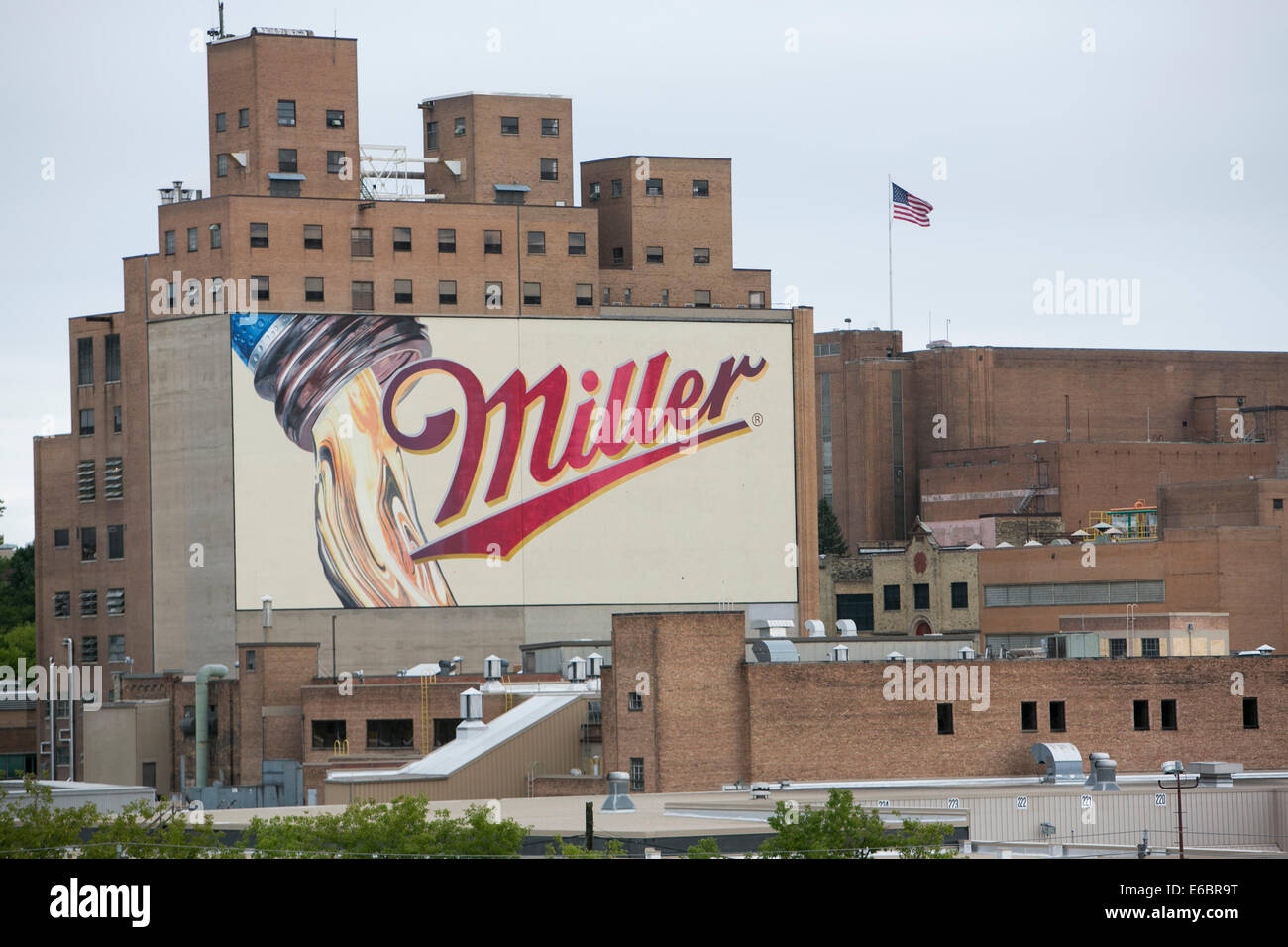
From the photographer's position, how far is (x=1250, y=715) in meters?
73.2

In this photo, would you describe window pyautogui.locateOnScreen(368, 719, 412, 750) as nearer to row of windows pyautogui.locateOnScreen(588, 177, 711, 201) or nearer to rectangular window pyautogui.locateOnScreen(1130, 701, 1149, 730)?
rectangular window pyautogui.locateOnScreen(1130, 701, 1149, 730)

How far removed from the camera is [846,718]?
68938mm

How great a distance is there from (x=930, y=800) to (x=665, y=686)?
40.9 feet

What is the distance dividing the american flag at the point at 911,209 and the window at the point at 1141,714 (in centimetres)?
5014

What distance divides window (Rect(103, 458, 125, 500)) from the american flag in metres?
46.5

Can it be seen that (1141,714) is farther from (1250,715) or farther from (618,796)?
(618,796)

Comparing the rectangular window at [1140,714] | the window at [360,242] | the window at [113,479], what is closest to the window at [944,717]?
the rectangular window at [1140,714]

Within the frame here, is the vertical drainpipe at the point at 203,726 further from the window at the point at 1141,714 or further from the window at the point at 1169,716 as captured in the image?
the window at the point at 1169,716

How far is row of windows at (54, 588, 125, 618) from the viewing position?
400 ft

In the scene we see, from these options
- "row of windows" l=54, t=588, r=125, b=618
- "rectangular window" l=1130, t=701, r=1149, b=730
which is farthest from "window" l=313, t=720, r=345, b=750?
"row of windows" l=54, t=588, r=125, b=618

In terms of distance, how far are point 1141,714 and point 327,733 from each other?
33.6m

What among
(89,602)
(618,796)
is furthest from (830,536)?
(618,796)

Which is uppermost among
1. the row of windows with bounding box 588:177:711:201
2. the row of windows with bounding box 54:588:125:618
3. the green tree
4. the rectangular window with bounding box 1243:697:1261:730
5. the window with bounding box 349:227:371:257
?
the row of windows with bounding box 588:177:711:201
